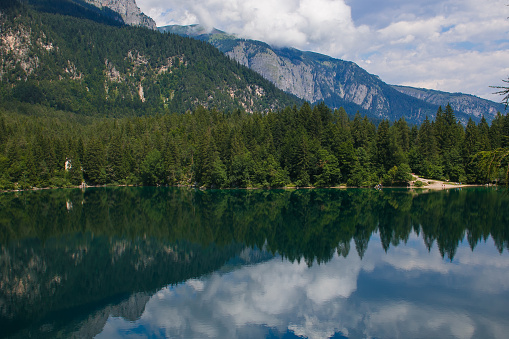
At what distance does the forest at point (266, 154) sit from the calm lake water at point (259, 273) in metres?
32.9

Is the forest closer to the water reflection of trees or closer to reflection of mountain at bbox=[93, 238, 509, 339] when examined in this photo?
the water reflection of trees

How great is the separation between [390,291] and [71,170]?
4049 inches

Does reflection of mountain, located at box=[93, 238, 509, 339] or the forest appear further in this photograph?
the forest

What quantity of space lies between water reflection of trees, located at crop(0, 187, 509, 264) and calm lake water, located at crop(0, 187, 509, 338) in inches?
12.4

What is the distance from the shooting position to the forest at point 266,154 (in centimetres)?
9094

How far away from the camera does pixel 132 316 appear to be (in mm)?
23812

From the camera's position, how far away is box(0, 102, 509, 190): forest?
9094 cm

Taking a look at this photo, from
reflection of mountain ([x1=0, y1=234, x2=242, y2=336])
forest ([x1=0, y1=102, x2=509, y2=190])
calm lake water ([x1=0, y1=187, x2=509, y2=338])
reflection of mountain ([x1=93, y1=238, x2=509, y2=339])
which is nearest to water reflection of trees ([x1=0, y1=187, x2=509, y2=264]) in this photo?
calm lake water ([x1=0, y1=187, x2=509, y2=338])

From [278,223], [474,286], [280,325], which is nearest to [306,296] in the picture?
[280,325]

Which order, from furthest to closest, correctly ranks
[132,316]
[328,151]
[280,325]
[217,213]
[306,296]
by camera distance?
[328,151] < [217,213] < [306,296] < [132,316] < [280,325]

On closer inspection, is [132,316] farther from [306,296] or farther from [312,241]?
[312,241]

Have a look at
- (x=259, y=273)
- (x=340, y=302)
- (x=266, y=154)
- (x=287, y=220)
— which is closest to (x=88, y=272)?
(x=259, y=273)

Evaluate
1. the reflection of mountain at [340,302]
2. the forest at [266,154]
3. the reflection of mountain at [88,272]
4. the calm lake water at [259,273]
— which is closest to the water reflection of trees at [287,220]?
the calm lake water at [259,273]

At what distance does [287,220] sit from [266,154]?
4572 cm
